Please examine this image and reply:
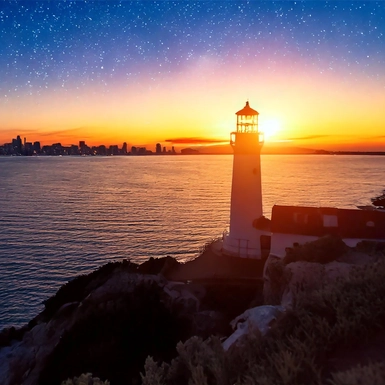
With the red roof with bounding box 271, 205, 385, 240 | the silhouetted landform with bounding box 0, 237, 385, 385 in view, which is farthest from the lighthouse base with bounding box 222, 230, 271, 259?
the red roof with bounding box 271, 205, 385, 240

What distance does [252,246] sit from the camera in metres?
20.8

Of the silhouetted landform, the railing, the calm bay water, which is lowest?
the calm bay water

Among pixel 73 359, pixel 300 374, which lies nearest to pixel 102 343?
pixel 73 359

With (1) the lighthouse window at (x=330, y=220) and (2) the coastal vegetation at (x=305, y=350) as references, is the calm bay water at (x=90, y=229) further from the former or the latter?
(2) the coastal vegetation at (x=305, y=350)

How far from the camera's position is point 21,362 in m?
11.7

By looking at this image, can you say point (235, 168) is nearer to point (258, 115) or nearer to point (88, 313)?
point (258, 115)

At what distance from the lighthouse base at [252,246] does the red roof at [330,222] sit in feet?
8.48

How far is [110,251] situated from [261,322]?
22.4 metres

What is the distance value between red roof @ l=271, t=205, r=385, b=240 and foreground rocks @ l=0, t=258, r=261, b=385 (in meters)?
4.31

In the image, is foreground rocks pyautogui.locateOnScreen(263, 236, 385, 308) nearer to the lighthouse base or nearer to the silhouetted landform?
the silhouetted landform

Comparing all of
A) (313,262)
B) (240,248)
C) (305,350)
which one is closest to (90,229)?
(240,248)

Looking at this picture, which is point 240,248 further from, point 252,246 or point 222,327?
point 222,327

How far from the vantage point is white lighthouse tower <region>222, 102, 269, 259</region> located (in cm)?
2083

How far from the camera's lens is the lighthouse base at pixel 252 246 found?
805 inches
